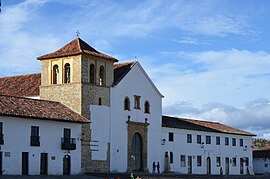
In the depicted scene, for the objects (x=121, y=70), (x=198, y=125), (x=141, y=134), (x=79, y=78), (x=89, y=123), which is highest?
(x=121, y=70)

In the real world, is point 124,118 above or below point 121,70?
below

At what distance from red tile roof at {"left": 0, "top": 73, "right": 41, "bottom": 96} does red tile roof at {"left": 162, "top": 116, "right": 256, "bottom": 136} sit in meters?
13.5

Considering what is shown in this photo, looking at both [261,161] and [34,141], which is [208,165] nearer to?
[261,161]

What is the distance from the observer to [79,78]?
53219mm

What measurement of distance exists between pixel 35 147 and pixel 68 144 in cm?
324

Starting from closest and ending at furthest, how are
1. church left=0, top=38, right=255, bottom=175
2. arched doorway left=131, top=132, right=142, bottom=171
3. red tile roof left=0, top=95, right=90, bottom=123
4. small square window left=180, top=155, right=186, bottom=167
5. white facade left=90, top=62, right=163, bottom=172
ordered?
red tile roof left=0, top=95, right=90, bottom=123
church left=0, top=38, right=255, bottom=175
white facade left=90, top=62, right=163, bottom=172
arched doorway left=131, top=132, right=142, bottom=171
small square window left=180, top=155, right=186, bottom=167

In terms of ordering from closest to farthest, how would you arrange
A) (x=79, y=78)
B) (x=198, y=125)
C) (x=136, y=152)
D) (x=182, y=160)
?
(x=79, y=78), (x=136, y=152), (x=182, y=160), (x=198, y=125)

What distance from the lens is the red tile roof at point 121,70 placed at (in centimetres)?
5721

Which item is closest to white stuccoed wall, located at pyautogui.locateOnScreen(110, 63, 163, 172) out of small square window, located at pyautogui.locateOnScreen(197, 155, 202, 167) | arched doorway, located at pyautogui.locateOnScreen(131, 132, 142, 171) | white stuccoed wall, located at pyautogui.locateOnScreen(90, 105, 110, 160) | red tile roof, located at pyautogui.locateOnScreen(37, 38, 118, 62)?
white stuccoed wall, located at pyautogui.locateOnScreen(90, 105, 110, 160)

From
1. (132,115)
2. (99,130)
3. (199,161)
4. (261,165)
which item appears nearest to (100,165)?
(99,130)

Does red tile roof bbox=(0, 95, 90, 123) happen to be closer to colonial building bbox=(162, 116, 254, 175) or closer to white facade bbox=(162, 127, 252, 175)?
colonial building bbox=(162, 116, 254, 175)

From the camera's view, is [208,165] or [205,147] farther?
[208,165]

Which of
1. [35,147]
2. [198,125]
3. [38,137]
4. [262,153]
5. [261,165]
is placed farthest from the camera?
[261,165]

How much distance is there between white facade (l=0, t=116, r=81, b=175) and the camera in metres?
45.1
